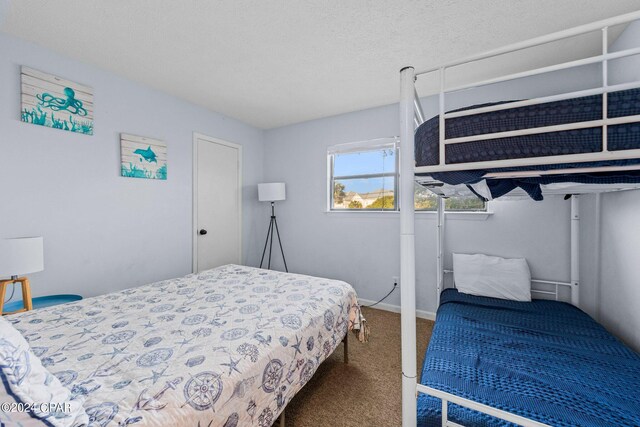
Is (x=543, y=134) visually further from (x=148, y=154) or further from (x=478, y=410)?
(x=148, y=154)

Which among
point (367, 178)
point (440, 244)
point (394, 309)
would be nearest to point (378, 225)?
point (367, 178)

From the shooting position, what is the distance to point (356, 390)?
184 cm

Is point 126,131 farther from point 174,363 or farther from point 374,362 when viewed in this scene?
point 374,362

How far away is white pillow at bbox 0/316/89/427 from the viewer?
2.25ft

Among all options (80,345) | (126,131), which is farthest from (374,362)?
(126,131)

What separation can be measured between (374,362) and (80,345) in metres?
1.95

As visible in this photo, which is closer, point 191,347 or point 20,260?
point 191,347

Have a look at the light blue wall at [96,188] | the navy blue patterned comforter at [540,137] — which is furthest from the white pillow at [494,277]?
the light blue wall at [96,188]

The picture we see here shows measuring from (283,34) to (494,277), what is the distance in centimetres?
273

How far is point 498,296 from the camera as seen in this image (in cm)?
236

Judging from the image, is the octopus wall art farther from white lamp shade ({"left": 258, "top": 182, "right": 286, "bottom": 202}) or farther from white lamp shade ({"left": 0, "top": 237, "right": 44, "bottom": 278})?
white lamp shade ({"left": 258, "top": 182, "right": 286, "bottom": 202})

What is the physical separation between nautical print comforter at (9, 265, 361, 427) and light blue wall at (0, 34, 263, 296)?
68 cm

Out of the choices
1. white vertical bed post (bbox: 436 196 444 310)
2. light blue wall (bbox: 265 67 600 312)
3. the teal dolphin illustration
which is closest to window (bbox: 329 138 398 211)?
light blue wall (bbox: 265 67 600 312)

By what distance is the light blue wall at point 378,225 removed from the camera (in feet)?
7.96
